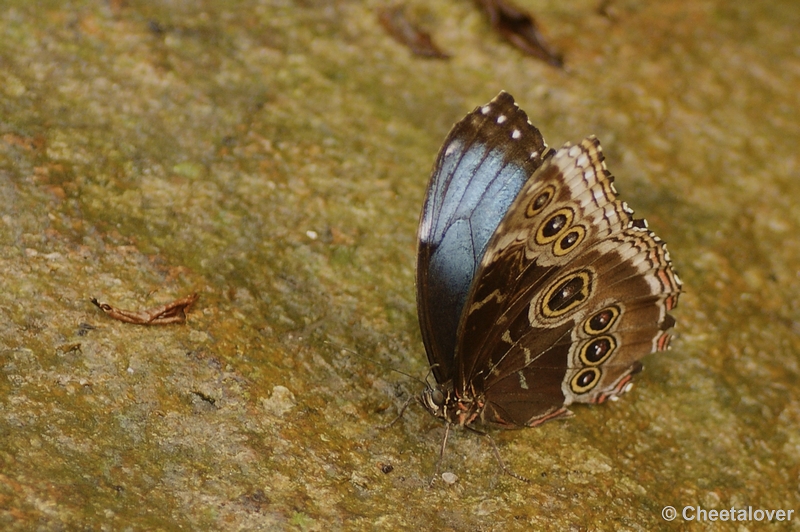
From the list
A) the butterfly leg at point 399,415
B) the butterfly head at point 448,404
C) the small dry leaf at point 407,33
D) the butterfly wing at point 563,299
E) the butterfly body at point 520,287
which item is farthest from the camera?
the small dry leaf at point 407,33

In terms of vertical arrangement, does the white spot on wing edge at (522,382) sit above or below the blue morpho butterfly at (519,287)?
below

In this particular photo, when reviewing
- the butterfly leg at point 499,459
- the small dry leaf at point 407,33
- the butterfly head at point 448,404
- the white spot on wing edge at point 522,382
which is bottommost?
the butterfly leg at point 499,459

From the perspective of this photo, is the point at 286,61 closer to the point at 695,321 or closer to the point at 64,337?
the point at 64,337

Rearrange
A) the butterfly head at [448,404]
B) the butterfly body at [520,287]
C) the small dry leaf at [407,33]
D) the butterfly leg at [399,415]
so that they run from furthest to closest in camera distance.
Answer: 1. the small dry leaf at [407,33]
2. the butterfly leg at [399,415]
3. the butterfly head at [448,404]
4. the butterfly body at [520,287]

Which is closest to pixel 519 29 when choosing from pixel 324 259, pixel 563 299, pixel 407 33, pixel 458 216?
pixel 407 33

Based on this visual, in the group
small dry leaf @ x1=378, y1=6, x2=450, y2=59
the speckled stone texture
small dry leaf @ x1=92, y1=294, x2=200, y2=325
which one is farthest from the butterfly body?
small dry leaf @ x1=378, y1=6, x2=450, y2=59

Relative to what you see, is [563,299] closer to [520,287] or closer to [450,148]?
[520,287]


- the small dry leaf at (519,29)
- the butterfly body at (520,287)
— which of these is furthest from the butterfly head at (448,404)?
the small dry leaf at (519,29)

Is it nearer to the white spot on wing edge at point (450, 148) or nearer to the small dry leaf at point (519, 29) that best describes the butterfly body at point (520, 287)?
the white spot on wing edge at point (450, 148)

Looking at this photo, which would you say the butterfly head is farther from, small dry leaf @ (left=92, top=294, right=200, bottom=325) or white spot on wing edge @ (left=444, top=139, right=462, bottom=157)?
small dry leaf @ (left=92, top=294, right=200, bottom=325)
